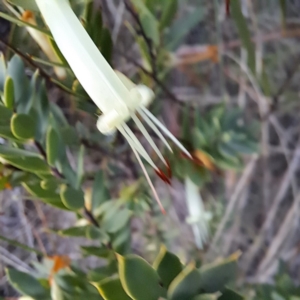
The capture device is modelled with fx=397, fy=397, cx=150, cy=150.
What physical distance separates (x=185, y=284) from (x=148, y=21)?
0.28m

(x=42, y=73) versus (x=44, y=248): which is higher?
(x=42, y=73)

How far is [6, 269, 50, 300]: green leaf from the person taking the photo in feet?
1.09

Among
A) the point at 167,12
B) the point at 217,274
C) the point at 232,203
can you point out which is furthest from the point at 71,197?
the point at 232,203

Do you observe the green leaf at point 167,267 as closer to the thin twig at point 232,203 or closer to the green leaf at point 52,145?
the green leaf at point 52,145

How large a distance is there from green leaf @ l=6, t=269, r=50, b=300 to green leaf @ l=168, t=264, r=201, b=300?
0.46 feet

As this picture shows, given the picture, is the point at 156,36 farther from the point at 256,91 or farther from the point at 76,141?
the point at 256,91

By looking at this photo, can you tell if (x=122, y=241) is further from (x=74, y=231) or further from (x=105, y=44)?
(x=105, y=44)

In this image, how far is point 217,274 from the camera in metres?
0.29

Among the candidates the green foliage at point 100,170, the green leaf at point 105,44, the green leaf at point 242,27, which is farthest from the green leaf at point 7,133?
the green leaf at point 242,27

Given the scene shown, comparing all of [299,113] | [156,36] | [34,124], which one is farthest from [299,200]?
[34,124]

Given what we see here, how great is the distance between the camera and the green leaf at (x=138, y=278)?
0.25m

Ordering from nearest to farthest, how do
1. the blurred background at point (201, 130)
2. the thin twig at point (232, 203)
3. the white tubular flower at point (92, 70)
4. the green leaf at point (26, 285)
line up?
the white tubular flower at point (92, 70) → the green leaf at point (26, 285) → the blurred background at point (201, 130) → the thin twig at point (232, 203)

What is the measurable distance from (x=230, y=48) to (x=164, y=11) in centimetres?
36

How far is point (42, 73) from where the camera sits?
38cm
